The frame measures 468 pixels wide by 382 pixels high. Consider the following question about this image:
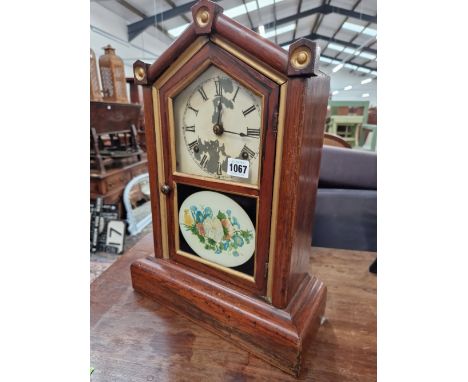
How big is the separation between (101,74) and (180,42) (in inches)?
83.3

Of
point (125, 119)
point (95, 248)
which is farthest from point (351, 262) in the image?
point (125, 119)

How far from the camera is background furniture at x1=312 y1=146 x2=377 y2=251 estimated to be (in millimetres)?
980

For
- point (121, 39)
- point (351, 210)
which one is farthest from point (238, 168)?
point (121, 39)

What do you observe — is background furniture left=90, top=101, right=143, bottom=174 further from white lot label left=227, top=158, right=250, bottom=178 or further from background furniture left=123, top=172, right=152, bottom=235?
white lot label left=227, top=158, right=250, bottom=178

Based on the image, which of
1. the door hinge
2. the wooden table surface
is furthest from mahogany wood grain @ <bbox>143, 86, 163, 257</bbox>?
the door hinge

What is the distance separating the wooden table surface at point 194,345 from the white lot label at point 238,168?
13.1 inches

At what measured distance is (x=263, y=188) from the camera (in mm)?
458

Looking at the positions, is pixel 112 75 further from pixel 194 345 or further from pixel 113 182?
pixel 194 345

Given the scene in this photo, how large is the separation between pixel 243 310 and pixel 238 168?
0.86ft

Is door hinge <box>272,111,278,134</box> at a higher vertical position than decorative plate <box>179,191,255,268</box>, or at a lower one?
higher

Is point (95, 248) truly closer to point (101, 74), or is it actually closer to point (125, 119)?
point (125, 119)

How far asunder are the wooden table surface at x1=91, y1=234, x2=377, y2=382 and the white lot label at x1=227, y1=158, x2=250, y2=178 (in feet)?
1.09

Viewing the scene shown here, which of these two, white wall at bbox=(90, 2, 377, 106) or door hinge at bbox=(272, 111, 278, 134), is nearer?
door hinge at bbox=(272, 111, 278, 134)

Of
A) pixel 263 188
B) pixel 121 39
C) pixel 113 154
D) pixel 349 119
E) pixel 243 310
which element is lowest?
pixel 243 310
